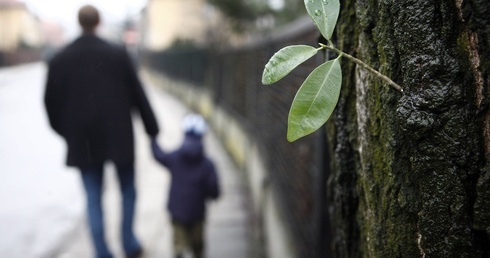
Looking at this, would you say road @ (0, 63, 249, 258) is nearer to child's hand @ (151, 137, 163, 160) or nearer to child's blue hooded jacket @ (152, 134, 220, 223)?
child's blue hooded jacket @ (152, 134, 220, 223)

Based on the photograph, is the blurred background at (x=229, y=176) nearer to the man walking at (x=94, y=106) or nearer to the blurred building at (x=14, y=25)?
the man walking at (x=94, y=106)

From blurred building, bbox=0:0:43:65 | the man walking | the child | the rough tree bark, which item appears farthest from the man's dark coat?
blurred building, bbox=0:0:43:65

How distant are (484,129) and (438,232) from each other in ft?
0.56

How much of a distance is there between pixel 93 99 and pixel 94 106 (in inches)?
2.0

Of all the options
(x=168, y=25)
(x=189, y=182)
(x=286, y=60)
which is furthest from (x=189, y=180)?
(x=168, y=25)

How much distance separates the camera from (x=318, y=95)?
28.5 inches

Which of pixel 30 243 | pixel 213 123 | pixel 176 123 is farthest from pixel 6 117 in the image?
pixel 30 243

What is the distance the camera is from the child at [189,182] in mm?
3590

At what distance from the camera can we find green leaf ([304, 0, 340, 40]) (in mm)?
740

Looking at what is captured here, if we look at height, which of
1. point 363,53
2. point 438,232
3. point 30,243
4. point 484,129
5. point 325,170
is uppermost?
point 363,53

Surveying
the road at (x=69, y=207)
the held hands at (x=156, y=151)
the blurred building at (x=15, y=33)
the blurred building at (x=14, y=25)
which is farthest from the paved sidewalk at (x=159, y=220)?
the blurred building at (x=14, y=25)

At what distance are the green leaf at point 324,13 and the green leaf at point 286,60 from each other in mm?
40

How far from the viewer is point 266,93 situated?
4344 mm

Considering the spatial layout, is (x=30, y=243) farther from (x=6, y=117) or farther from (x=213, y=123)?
(x=6, y=117)
